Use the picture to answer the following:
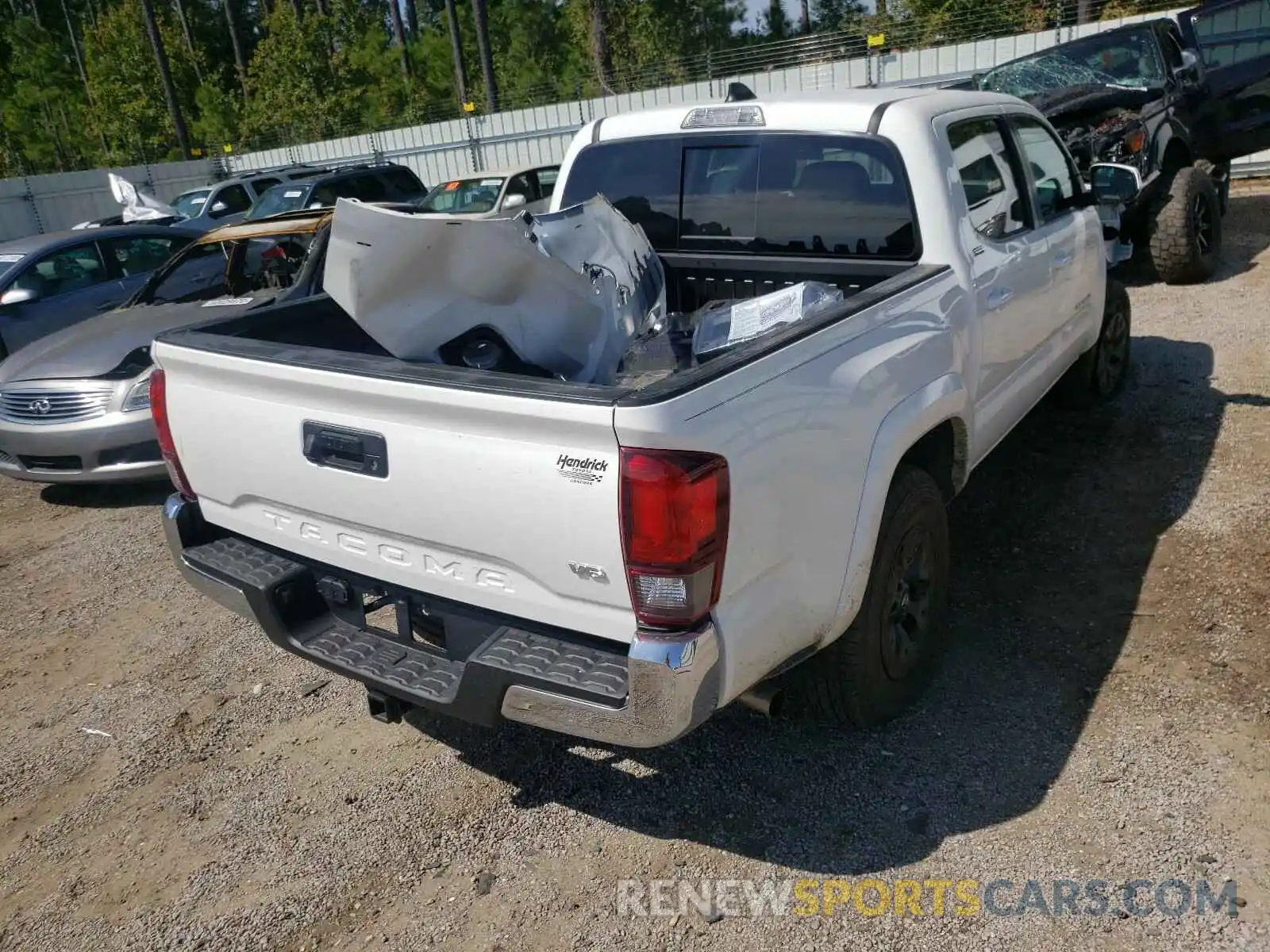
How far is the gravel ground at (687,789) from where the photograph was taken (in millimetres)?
2619

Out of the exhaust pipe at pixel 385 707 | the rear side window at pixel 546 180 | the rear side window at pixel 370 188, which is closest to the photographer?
the exhaust pipe at pixel 385 707

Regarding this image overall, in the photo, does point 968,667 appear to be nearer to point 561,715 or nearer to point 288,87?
point 561,715

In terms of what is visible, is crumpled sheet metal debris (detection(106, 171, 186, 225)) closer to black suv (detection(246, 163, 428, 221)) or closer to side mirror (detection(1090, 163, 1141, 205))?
black suv (detection(246, 163, 428, 221))

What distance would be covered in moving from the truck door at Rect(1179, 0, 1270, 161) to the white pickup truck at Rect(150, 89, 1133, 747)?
6.26 metres

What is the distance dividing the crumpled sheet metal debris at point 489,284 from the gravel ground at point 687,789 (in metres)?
1.37

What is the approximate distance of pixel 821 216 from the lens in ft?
12.3

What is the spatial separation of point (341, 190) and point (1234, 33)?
36.4 feet

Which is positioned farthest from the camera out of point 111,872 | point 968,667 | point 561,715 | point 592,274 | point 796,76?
point 796,76

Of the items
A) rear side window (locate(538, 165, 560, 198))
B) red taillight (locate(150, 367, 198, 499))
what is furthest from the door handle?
rear side window (locate(538, 165, 560, 198))

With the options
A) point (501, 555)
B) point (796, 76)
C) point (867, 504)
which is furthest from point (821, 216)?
point (796, 76)

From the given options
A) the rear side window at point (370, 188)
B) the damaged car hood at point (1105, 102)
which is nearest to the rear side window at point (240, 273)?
the damaged car hood at point (1105, 102)

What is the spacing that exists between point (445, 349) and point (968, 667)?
2169 mm

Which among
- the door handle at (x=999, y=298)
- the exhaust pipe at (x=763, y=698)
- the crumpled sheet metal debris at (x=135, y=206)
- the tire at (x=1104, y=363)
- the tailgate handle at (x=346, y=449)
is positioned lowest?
the tire at (x=1104, y=363)

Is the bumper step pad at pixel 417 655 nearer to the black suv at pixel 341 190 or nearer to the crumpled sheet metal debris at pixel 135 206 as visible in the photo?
the black suv at pixel 341 190
